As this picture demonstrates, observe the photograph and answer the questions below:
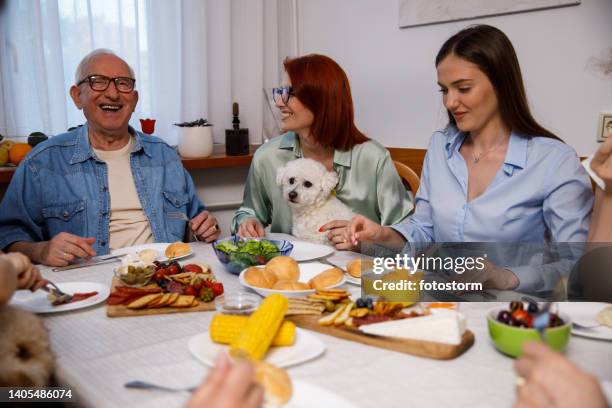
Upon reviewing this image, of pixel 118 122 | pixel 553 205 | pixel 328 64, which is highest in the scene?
pixel 328 64

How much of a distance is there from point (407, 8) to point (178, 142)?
4.58 feet

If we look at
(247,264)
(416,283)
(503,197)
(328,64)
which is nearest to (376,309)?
(416,283)

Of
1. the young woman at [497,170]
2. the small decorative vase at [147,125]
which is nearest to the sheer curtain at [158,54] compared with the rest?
the small decorative vase at [147,125]

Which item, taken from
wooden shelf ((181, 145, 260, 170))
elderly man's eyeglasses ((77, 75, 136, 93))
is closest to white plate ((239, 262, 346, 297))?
elderly man's eyeglasses ((77, 75, 136, 93))

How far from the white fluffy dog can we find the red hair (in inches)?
6.1

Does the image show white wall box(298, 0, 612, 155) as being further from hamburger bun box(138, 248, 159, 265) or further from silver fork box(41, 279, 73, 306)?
silver fork box(41, 279, 73, 306)

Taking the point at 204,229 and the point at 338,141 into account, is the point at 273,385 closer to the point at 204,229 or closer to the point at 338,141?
the point at 204,229

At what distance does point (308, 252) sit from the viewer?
1662 mm

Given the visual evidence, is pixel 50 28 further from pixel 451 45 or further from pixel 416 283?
pixel 416 283

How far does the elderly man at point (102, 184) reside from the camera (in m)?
1.96

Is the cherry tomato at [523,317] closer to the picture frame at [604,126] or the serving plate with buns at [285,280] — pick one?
the serving plate with buns at [285,280]

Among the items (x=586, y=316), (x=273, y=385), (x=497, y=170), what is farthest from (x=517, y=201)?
(x=273, y=385)

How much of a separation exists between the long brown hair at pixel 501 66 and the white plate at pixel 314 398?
3.82 ft

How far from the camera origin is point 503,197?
160 cm
